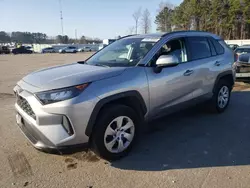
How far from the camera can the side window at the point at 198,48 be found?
435 centimetres

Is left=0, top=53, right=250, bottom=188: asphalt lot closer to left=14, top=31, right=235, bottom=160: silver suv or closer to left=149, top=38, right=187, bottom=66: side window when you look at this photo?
left=14, top=31, right=235, bottom=160: silver suv

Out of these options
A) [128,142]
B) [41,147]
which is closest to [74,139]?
[41,147]

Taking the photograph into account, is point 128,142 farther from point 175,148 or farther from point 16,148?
point 16,148

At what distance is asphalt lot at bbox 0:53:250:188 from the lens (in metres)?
2.83

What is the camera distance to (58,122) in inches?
108

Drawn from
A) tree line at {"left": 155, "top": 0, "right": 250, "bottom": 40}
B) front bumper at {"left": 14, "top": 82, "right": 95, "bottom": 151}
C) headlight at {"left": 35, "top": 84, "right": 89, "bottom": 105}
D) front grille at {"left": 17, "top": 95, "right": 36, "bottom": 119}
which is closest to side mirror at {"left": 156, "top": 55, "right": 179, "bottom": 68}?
front bumper at {"left": 14, "top": 82, "right": 95, "bottom": 151}

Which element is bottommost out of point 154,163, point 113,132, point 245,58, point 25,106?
point 154,163

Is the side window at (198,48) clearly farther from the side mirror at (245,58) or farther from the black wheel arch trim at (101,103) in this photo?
the side mirror at (245,58)

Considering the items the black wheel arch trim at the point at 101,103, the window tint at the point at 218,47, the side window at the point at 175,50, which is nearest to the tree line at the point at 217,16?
the window tint at the point at 218,47

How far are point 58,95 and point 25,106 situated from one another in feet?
1.99

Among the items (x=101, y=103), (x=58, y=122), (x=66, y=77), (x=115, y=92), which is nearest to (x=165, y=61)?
(x=115, y=92)

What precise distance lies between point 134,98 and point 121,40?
1682 millimetres

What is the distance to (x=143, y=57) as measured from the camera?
11.7 feet

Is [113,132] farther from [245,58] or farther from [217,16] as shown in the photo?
[217,16]
